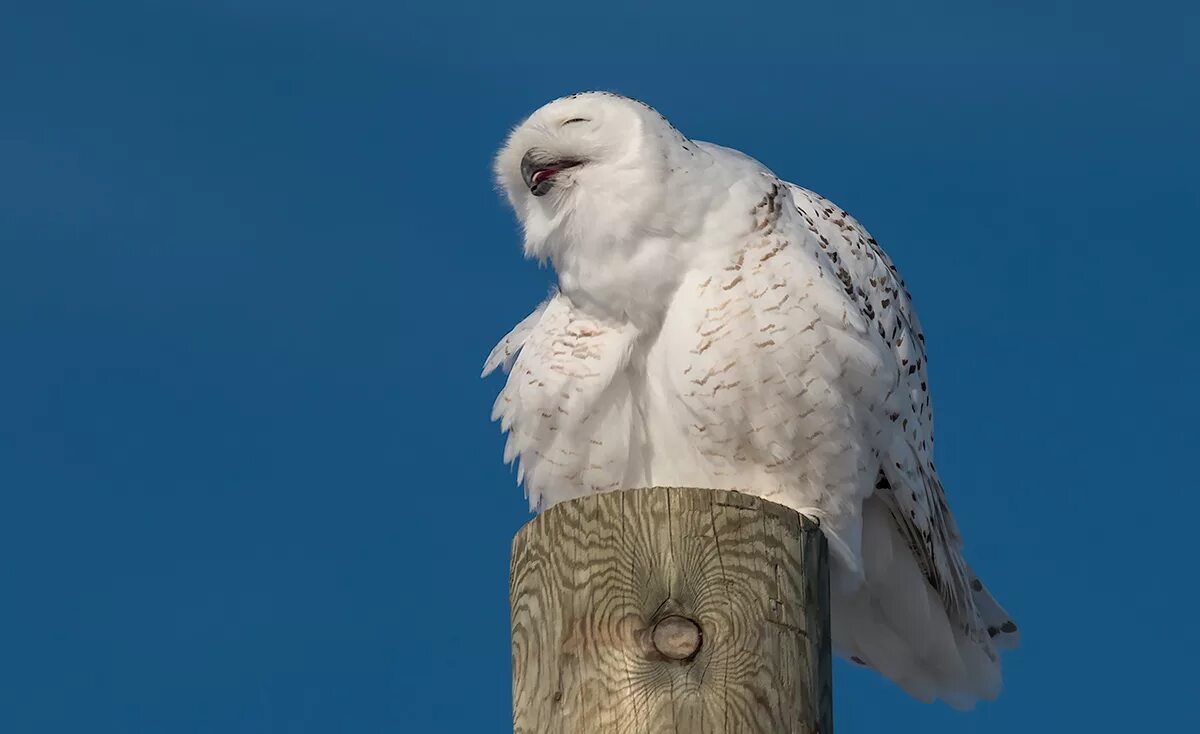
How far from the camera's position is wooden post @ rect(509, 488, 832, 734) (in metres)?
3.03

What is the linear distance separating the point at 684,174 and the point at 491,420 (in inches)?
40.5

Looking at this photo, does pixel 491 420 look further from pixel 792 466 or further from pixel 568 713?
pixel 568 713

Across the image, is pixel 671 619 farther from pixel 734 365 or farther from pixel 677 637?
pixel 734 365

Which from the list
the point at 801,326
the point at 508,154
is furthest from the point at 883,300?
the point at 508,154

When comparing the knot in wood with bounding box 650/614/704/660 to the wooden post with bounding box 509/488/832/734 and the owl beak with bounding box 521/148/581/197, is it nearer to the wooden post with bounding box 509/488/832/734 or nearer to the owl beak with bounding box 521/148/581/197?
the wooden post with bounding box 509/488/832/734

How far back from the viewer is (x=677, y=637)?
309cm

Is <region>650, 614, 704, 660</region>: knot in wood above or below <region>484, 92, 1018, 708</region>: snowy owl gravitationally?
below

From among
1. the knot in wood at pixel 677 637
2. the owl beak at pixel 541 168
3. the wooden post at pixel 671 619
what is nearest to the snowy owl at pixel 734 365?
the owl beak at pixel 541 168

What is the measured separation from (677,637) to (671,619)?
0.04 m

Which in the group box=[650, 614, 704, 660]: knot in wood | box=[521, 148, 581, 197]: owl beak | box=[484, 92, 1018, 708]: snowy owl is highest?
box=[521, 148, 581, 197]: owl beak

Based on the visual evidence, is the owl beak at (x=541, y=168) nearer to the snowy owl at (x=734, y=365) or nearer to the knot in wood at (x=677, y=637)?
the snowy owl at (x=734, y=365)

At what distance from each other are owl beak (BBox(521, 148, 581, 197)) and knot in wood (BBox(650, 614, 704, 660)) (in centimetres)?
251

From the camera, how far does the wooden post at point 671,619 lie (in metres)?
3.03

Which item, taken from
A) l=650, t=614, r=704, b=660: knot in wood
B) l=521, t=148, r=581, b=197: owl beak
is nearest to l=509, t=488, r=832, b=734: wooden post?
l=650, t=614, r=704, b=660: knot in wood
